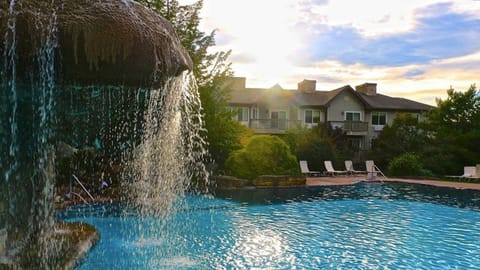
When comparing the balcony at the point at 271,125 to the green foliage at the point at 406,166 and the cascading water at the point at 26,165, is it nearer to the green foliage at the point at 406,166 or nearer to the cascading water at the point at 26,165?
the green foliage at the point at 406,166

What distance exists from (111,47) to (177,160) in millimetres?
12500

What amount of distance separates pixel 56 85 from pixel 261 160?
13925 mm

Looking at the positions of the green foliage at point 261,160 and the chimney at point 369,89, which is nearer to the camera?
the green foliage at point 261,160

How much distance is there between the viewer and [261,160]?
712 inches

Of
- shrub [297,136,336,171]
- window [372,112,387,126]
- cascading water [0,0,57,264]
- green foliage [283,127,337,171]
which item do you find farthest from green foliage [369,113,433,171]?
cascading water [0,0,57,264]

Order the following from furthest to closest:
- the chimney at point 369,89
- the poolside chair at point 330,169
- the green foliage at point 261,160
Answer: the chimney at point 369,89 < the poolside chair at point 330,169 < the green foliage at point 261,160

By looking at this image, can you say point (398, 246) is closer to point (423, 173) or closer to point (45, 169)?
point (45, 169)

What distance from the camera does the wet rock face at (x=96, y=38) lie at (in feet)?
11.8

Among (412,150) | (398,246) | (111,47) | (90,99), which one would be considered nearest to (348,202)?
(398,246)

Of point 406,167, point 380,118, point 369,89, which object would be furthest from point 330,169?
point 369,89

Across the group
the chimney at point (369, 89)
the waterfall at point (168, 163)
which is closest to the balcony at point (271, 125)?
the chimney at point (369, 89)

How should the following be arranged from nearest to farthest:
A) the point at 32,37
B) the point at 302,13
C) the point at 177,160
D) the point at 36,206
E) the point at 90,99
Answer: the point at 32,37 < the point at 36,206 < the point at 90,99 < the point at 302,13 < the point at 177,160

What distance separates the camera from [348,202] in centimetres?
1430

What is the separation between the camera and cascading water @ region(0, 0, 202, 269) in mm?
3674
